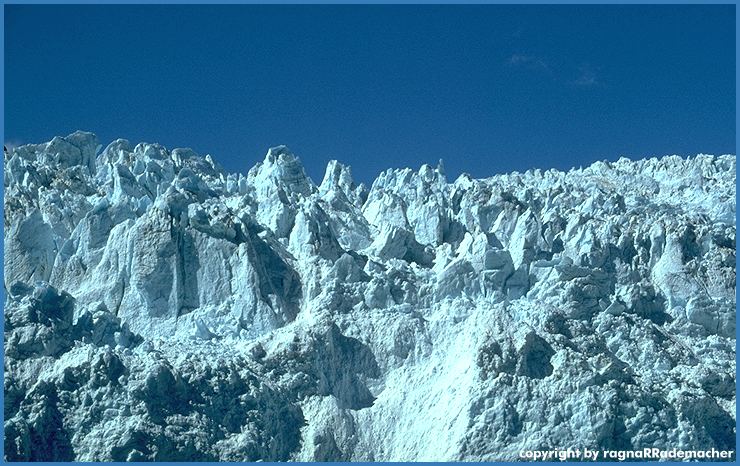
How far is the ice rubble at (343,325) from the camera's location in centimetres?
4728

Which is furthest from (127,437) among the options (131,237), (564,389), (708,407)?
(708,407)

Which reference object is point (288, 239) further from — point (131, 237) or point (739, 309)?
point (739, 309)

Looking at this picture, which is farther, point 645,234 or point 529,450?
point 645,234

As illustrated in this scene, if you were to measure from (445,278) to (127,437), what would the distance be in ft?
50.1

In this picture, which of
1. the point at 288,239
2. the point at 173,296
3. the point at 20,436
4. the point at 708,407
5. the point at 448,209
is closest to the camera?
the point at 20,436

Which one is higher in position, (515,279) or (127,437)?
(515,279)

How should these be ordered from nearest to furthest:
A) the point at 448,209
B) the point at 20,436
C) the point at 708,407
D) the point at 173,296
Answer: the point at 20,436
the point at 708,407
the point at 173,296
the point at 448,209

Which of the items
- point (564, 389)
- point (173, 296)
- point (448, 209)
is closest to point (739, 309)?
point (564, 389)

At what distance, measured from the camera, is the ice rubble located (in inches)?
1861

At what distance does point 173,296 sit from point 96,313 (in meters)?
3.47

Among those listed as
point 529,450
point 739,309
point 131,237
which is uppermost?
point 131,237

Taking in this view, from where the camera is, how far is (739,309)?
54531 mm

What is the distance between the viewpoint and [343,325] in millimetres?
52875

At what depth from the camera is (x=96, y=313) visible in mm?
51062
